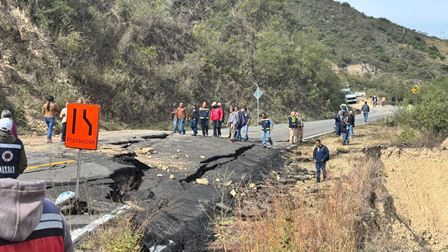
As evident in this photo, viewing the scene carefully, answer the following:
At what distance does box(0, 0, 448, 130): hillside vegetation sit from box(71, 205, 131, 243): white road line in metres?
13.3

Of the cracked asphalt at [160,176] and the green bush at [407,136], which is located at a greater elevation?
the green bush at [407,136]

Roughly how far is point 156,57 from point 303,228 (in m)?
30.2

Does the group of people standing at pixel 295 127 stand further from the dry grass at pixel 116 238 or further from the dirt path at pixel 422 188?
the dry grass at pixel 116 238

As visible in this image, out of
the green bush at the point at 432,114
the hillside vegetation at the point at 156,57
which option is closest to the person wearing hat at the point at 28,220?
the hillside vegetation at the point at 156,57

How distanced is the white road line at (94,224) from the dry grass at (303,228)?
74.4 inches

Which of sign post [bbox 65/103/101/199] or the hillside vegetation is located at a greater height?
the hillside vegetation

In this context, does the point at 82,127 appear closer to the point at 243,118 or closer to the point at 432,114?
the point at 243,118

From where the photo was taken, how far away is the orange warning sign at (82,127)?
870 cm

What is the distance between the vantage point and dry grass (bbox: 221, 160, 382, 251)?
21.6 feet

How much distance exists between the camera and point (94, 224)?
7.55 metres

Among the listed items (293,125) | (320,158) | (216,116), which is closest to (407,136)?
(293,125)

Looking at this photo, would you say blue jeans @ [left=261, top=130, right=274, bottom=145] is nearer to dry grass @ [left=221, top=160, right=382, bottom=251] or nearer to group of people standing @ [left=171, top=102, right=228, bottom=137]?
group of people standing @ [left=171, top=102, right=228, bottom=137]

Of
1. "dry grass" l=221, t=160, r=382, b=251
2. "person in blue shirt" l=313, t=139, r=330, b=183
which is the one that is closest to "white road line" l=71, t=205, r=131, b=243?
"dry grass" l=221, t=160, r=382, b=251

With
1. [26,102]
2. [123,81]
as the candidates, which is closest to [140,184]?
[26,102]
